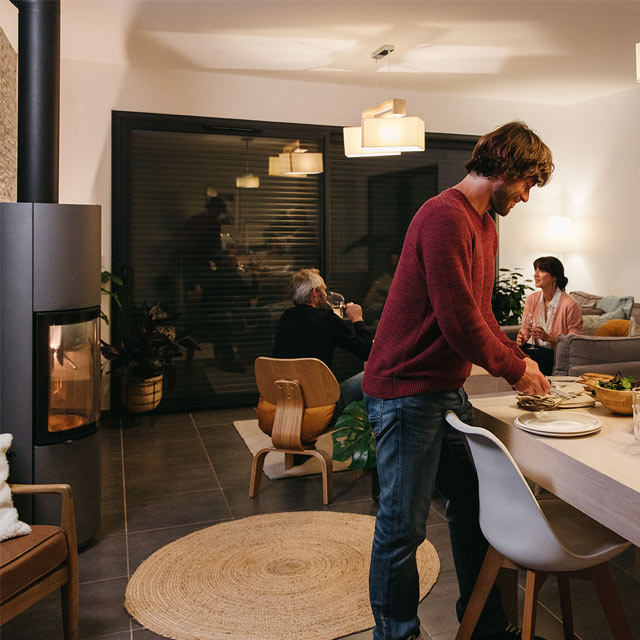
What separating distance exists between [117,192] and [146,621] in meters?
3.62

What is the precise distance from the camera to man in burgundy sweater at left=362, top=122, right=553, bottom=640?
5.35 feet

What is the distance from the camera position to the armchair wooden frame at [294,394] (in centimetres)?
320

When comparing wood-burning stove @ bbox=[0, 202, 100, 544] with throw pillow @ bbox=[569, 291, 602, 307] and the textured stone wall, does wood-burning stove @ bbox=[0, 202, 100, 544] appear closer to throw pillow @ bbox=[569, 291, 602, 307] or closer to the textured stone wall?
the textured stone wall

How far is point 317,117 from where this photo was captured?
561 centimetres

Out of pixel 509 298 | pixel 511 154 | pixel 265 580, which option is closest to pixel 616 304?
pixel 509 298

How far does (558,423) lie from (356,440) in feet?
5.37

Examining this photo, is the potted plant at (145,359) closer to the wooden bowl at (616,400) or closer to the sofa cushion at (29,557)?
the sofa cushion at (29,557)

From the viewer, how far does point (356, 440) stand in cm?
325

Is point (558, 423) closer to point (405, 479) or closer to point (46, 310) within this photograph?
point (405, 479)

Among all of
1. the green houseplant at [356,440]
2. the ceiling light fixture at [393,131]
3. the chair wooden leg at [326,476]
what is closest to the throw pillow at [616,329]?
the ceiling light fixture at [393,131]

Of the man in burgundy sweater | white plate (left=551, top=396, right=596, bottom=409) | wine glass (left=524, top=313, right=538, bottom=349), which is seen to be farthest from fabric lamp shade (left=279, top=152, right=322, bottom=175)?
white plate (left=551, top=396, right=596, bottom=409)

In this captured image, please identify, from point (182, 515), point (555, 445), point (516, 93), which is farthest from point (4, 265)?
point (516, 93)

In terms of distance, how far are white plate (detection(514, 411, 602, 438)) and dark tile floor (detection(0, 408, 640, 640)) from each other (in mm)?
811

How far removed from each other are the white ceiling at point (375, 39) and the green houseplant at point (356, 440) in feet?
7.55
